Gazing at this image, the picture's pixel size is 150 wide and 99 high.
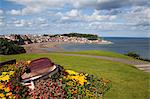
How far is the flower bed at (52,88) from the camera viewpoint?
10.6m

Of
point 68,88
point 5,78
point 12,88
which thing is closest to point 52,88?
point 68,88

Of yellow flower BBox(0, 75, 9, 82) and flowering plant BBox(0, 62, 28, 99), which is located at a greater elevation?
yellow flower BBox(0, 75, 9, 82)

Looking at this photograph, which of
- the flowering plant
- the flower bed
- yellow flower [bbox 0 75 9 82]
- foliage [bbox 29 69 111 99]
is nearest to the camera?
the flowering plant

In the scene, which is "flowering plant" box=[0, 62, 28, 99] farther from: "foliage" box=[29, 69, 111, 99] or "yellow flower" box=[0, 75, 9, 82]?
"foliage" box=[29, 69, 111, 99]

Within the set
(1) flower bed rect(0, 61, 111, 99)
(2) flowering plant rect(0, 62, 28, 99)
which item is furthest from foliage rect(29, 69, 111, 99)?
(2) flowering plant rect(0, 62, 28, 99)

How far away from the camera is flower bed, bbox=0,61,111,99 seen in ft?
34.9

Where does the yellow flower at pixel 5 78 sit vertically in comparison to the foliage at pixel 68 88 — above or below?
above

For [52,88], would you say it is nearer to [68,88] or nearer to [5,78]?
[68,88]

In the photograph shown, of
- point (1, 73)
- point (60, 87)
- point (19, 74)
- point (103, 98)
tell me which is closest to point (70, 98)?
point (60, 87)

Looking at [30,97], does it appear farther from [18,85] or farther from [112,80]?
[112,80]

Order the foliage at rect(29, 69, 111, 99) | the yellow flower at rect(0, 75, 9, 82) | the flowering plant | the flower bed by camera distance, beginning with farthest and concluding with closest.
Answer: the yellow flower at rect(0, 75, 9, 82) < the foliage at rect(29, 69, 111, 99) < the flower bed < the flowering plant

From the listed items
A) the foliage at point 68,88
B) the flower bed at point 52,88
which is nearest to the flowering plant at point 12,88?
the flower bed at point 52,88

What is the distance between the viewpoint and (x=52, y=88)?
35.6 feet

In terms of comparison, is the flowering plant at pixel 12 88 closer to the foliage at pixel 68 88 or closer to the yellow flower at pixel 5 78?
the yellow flower at pixel 5 78
